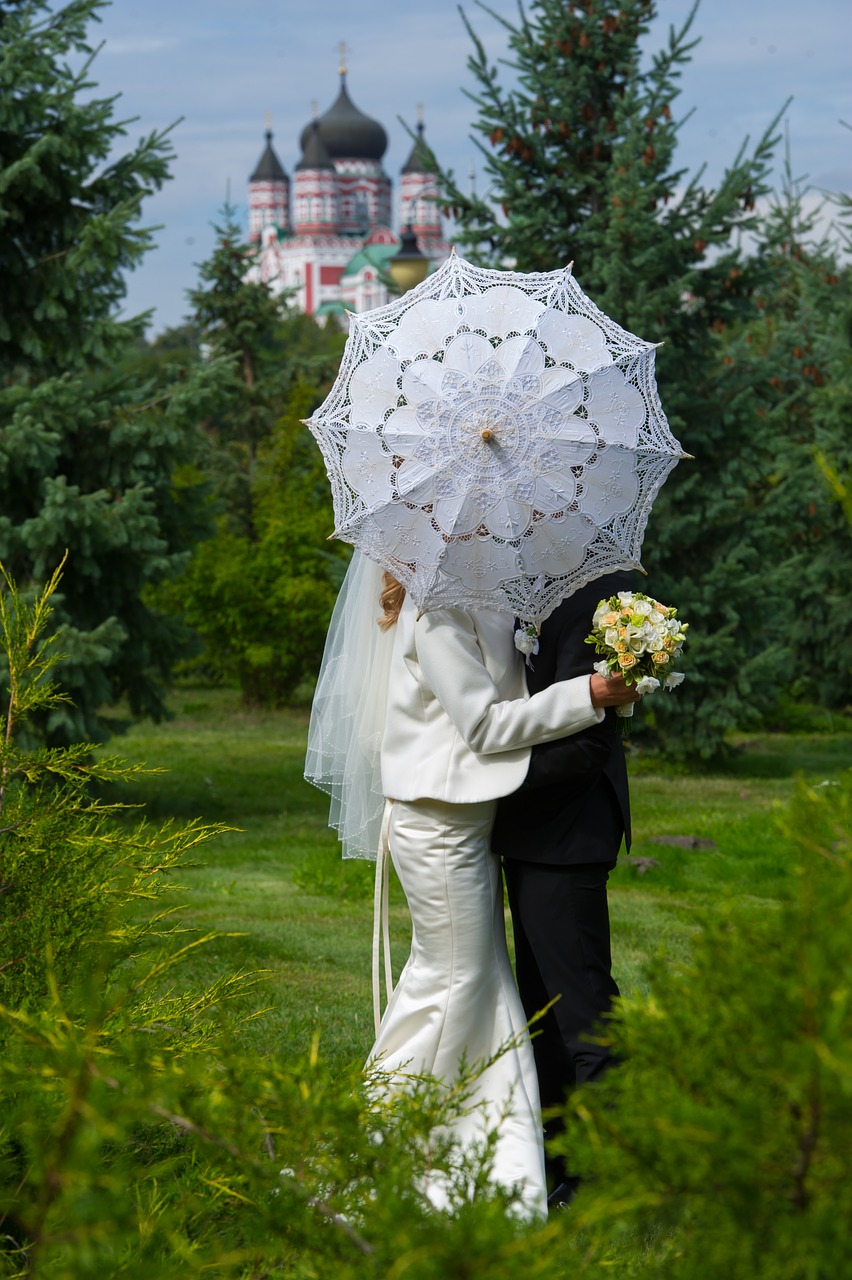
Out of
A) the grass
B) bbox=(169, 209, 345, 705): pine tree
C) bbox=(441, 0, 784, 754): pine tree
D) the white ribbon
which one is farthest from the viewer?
bbox=(169, 209, 345, 705): pine tree

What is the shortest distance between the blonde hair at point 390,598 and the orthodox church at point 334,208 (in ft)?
337

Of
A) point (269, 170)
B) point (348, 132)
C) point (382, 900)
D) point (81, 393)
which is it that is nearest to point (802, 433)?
point (81, 393)

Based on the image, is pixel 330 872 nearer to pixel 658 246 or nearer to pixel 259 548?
pixel 658 246

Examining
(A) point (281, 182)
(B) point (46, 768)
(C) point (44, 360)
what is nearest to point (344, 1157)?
(B) point (46, 768)

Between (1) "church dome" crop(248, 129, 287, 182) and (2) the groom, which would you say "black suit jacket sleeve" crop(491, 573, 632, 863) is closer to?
(2) the groom

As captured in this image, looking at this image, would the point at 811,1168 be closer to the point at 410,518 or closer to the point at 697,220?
the point at 410,518

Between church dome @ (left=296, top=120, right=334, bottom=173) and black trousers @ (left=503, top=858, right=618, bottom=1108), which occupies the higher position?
church dome @ (left=296, top=120, right=334, bottom=173)

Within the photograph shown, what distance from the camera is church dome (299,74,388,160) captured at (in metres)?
108

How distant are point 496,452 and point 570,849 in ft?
3.41

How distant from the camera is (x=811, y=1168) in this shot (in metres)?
1.35

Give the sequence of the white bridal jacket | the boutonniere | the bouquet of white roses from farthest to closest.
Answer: the boutonniere < the white bridal jacket < the bouquet of white roses

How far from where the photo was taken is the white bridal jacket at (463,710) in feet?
11.4

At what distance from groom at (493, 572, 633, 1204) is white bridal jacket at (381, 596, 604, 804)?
0.08 metres

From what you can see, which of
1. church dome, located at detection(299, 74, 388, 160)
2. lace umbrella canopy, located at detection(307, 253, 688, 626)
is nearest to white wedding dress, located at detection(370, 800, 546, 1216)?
lace umbrella canopy, located at detection(307, 253, 688, 626)
